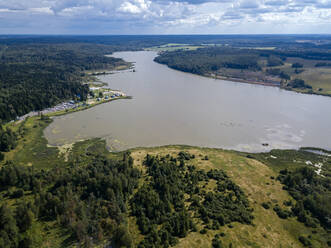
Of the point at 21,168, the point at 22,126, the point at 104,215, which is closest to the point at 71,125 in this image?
the point at 22,126

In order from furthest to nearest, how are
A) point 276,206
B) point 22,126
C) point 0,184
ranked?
point 22,126
point 0,184
point 276,206

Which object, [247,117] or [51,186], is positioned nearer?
[51,186]

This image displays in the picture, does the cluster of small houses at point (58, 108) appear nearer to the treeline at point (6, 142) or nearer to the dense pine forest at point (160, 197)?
the dense pine forest at point (160, 197)

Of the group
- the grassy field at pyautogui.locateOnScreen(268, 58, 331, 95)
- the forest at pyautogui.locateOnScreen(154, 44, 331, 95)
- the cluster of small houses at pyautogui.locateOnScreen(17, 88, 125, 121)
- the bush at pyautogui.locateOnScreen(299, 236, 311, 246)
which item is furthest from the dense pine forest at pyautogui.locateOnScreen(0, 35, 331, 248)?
the forest at pyautogui.locateOnScreen(154, 44, 331, 95)

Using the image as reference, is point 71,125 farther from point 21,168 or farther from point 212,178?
point 212,178

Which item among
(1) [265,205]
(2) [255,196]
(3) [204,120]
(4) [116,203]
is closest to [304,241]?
(1) [265,205]

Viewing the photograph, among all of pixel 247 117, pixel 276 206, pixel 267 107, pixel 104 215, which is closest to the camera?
pixel 104 215

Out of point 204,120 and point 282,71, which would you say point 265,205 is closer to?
point 204,120

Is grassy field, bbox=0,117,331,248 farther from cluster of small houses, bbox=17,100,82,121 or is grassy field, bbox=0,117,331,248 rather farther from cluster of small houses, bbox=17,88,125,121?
cluster of small houses, bbox=17,88,125,121
